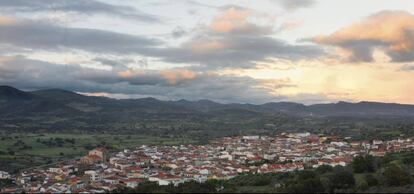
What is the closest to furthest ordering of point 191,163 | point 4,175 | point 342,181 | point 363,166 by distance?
point 342,181, point 363,166, point 4,175, point 191,163

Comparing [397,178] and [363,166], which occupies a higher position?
[397,178]

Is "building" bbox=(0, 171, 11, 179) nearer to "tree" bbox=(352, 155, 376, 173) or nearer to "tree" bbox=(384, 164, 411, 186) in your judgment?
"tree" bbox=(352, 155, 376, 173)

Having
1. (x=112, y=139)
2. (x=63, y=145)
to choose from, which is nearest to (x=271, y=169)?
(x=63, y=145)

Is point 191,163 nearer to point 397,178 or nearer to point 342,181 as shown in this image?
point 342,181

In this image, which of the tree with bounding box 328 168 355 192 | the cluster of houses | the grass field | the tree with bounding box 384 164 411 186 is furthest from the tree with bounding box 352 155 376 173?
the grass field

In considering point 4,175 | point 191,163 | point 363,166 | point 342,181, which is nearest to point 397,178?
point 342,181

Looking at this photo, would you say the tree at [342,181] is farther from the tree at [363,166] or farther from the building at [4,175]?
the building at [4,175]

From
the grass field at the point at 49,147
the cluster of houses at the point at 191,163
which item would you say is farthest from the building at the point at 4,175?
the grass field at the point at 49,147
